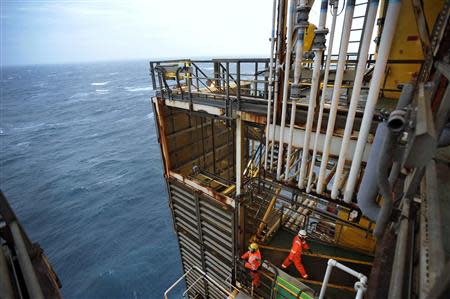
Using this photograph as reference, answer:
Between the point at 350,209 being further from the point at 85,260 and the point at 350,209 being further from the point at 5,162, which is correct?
the point at 5,162

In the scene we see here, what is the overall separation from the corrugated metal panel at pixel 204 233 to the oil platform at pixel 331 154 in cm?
6

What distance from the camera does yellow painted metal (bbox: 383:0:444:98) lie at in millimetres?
5277

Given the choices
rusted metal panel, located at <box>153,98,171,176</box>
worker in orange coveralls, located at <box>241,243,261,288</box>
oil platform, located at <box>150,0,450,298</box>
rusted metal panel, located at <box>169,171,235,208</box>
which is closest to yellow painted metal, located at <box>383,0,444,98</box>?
oil platform, located at <box>150,0,450,298</box>

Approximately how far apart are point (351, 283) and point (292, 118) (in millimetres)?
5729

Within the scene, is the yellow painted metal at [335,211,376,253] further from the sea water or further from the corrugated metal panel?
the sea water

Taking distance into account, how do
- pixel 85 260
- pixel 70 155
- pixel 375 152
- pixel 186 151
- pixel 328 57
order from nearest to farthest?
pixel 375 152 → pixel 328 57 → pixel 186 151 → pixel 85 260 → pixel 70 155

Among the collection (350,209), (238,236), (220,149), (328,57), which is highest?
(328,57)

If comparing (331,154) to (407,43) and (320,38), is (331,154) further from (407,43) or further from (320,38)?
(407,43)

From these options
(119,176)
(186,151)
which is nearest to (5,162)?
(119,176)

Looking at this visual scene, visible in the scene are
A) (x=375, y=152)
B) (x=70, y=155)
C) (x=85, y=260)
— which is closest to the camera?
(x=375, y=152)

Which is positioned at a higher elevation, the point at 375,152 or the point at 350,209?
the point at 375,152

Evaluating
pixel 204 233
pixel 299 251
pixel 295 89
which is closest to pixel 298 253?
pixel 299 251

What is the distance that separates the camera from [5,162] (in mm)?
33281

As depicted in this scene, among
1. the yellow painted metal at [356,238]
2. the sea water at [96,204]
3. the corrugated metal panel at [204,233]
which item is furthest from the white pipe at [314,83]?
the sea water at [96,204]
